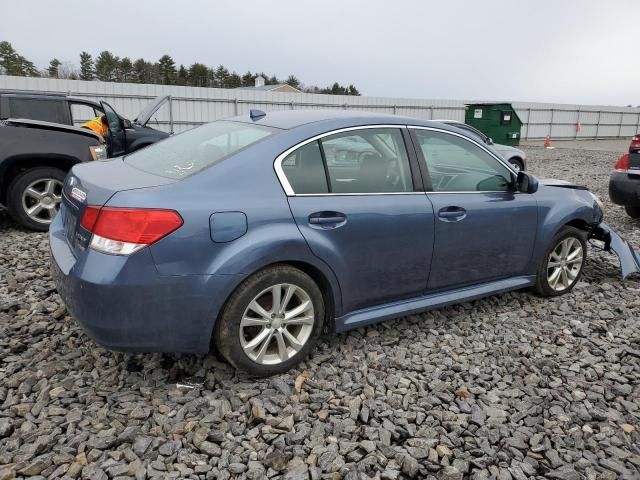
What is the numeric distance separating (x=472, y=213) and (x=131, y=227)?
2263mm

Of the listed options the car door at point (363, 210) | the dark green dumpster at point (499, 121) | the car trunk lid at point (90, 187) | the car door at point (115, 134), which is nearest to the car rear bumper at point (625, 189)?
the car door at point (363, 210)

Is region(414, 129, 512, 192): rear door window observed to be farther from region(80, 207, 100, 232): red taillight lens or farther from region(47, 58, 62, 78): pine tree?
region(47, 58, 62, 78): pine tree

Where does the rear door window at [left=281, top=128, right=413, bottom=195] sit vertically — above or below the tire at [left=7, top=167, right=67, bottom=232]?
above

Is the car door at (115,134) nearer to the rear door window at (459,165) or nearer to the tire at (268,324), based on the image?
the rear door window at (459,165)

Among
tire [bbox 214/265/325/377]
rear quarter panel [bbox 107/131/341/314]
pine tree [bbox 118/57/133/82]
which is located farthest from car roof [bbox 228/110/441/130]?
pine tree [bbox 118/57/133/82]

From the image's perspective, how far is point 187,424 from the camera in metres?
2.62

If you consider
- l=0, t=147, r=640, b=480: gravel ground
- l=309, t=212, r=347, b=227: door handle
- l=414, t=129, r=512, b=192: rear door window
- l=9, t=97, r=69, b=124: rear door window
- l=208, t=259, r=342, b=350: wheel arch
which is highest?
l=9, t=97, r=69, b=124: rear door window

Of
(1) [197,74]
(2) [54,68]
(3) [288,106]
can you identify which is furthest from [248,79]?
(3) [288,106]

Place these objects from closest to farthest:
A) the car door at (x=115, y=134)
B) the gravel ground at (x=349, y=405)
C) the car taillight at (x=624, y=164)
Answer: the gravel ground at (x=349, y=405) → the car taillight at (x=624, y=164) → the car door at (x=115, y=134)

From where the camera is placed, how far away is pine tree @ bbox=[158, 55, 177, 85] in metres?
76.6

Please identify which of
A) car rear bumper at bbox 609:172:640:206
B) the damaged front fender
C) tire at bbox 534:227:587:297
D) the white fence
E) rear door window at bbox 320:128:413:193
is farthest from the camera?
the white fence

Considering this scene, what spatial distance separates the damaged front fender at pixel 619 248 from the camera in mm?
4805

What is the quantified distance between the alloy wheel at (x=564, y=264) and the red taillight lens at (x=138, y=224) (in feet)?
10.6

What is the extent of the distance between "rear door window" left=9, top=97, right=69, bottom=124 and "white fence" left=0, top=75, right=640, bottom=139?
32.7ft
